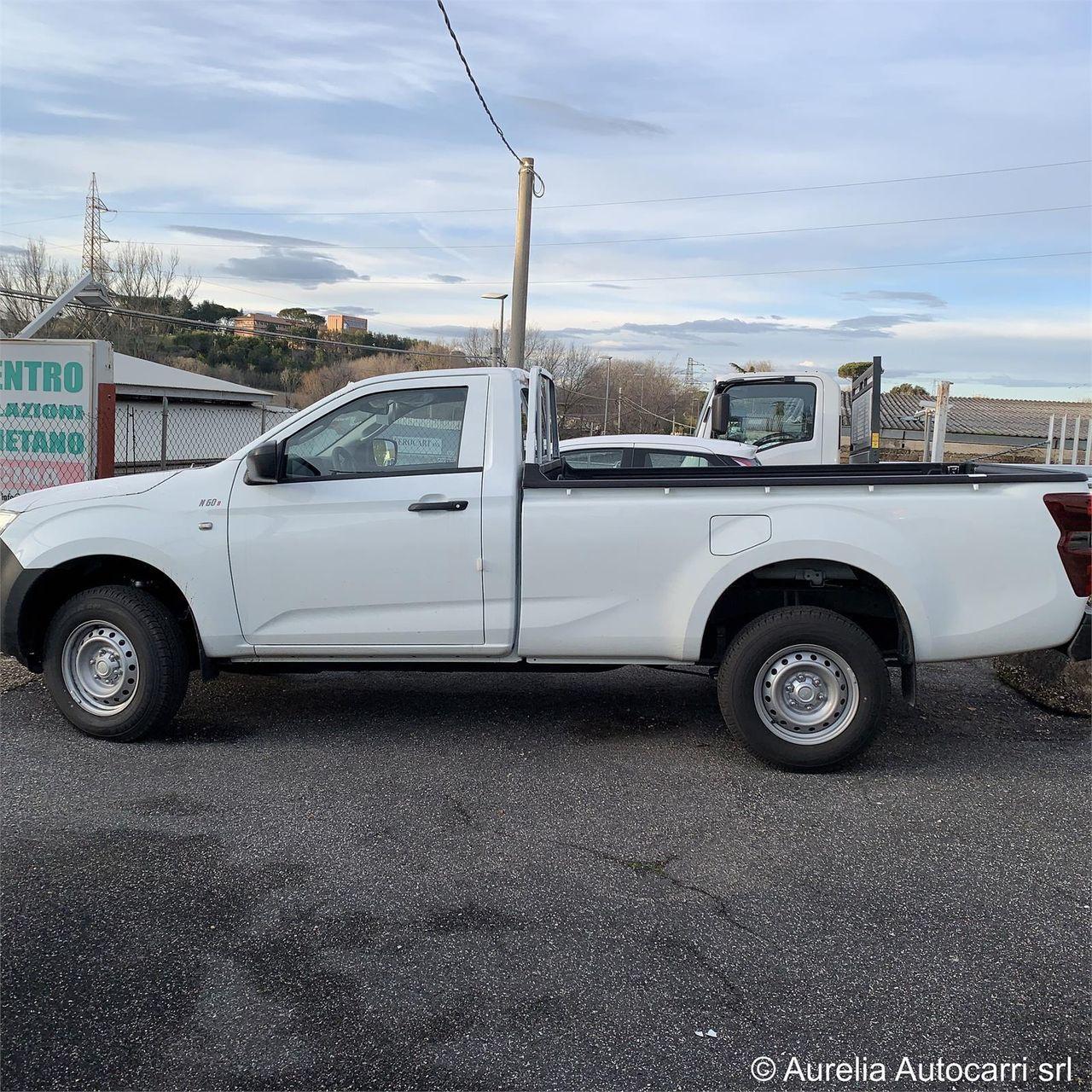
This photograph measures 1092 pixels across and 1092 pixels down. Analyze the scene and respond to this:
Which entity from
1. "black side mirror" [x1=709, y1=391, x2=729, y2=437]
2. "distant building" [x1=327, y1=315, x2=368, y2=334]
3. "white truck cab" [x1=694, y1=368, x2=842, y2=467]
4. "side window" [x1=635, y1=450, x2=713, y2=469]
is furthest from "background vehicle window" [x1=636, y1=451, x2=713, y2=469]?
"distant building" [x1=327, y1=315, x2=368, y2=334]

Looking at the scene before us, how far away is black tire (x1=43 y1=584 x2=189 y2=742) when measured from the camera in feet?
18.2

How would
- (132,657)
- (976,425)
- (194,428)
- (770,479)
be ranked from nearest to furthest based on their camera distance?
1. (770,479)
2. (132,657)
3. (976,425)
4. (194,428)

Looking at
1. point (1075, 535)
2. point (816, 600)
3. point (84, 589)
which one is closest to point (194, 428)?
point (84, 589)

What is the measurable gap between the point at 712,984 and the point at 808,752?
6.97 feet

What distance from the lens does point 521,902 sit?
3.92 m

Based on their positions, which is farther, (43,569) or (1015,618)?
(43,569)

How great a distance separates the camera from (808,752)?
5301 mm

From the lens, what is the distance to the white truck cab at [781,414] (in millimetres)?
12680

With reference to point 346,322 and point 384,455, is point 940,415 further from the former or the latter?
point 346,322

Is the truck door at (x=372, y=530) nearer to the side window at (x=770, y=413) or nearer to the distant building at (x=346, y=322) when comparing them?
the side window at (x=770, y=413)

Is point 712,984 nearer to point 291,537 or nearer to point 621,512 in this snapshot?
point 621,512

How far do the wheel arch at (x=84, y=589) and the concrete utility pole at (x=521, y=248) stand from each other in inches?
369

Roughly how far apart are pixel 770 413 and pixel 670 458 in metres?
3.35

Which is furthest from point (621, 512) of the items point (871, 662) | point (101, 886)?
point (101, 886)
